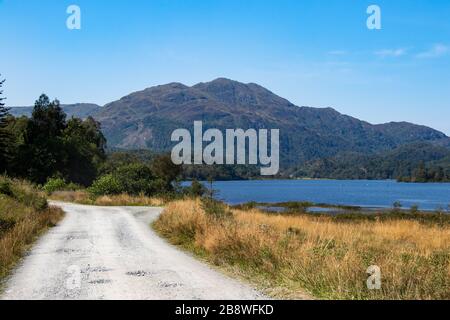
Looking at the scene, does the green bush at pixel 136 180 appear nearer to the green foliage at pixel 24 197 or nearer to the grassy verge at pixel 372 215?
the grassy verge at pixel 372 215

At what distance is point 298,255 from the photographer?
38.2 ft

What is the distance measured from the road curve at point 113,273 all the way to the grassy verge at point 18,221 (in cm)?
42

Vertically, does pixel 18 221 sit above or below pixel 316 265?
below

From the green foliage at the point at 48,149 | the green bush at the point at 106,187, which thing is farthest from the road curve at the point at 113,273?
the green foliage at the point at 48,149

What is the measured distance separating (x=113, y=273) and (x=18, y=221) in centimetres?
1073

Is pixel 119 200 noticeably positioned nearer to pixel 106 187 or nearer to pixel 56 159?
pixel 106 187

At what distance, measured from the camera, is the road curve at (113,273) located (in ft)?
31.3

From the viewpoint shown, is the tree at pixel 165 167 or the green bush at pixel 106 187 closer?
the green bush at pixel 106 187

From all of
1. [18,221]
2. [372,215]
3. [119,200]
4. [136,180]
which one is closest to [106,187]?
[136,180]

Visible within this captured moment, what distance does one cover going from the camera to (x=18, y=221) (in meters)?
20.8
